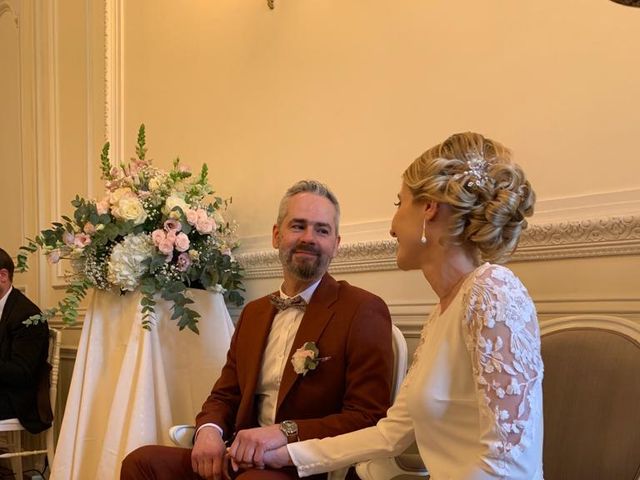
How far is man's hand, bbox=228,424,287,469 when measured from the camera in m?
1.82

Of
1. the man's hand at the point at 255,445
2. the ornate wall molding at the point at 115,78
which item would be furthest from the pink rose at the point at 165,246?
the ornate wall molding at the point at 115,78

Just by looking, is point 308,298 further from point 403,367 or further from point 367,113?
point 367,113

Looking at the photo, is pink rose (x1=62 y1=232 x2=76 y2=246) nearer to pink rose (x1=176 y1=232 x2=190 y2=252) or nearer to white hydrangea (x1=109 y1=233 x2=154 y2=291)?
white hydrangea (x1=109 y1=233 x2=154 y2=291)

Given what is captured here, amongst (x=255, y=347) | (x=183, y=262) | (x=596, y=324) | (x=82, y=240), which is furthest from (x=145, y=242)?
(x=596, y=324)

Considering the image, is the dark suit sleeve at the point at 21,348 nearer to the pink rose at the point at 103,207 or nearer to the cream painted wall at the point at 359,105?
the cream painted wall at the point at 359,105

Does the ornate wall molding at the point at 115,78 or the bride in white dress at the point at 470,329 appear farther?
the ornate wall molding at the point at 115,78

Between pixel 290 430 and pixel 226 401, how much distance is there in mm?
485

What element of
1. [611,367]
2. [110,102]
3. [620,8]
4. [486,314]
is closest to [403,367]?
[611,367]

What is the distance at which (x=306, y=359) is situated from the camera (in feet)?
6.60

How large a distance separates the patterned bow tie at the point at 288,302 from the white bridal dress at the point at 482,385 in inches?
27.9

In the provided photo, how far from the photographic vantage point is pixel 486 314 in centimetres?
129

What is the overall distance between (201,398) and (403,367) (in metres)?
1.04

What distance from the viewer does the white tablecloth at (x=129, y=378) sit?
2.54 metres

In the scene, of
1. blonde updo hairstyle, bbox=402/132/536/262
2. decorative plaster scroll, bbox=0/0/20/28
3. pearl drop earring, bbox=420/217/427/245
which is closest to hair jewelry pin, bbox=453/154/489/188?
blonde updo hairstyle, bbox=402/132/536/262
